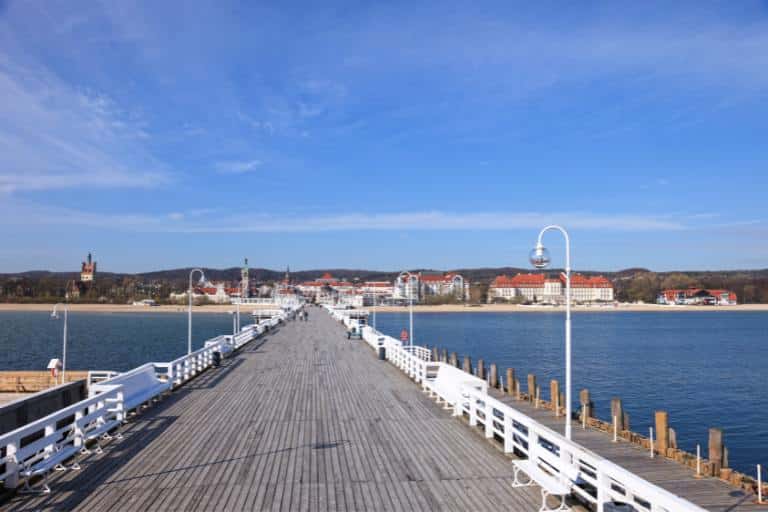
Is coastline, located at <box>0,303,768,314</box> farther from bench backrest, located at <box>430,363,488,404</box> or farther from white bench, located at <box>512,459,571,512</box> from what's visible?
white bench, located at <box>512,459,571,512</box>

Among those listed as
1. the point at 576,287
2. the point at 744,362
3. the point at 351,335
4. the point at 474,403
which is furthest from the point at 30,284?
the point at 474,403

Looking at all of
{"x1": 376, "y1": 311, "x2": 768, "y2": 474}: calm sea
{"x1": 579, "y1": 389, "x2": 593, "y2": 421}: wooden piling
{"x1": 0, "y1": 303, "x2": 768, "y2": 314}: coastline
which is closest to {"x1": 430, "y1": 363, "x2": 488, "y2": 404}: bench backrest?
{"x1": 579, "y1": 389, "x2": 593, "y2": 421}: wooden piling

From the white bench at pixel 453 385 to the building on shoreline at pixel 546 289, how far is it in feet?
525

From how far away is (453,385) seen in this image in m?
12.9

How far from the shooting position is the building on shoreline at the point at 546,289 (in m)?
172

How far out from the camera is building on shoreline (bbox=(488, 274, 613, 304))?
172m

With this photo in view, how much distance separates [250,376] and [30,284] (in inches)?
6840

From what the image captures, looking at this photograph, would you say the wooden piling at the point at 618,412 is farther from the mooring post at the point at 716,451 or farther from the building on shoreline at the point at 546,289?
the building on shoreline at the point at 546,289

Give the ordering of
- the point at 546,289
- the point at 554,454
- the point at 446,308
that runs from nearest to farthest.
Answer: the point at 554,454 → the point at 446,308 → the point at 546,289

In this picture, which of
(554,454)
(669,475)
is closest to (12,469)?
(554,454)

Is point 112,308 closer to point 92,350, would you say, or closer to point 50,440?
point 92,350

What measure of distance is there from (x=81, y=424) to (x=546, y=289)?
172 meters

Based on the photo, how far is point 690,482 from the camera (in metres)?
10.4

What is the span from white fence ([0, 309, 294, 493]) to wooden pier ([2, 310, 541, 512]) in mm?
291
